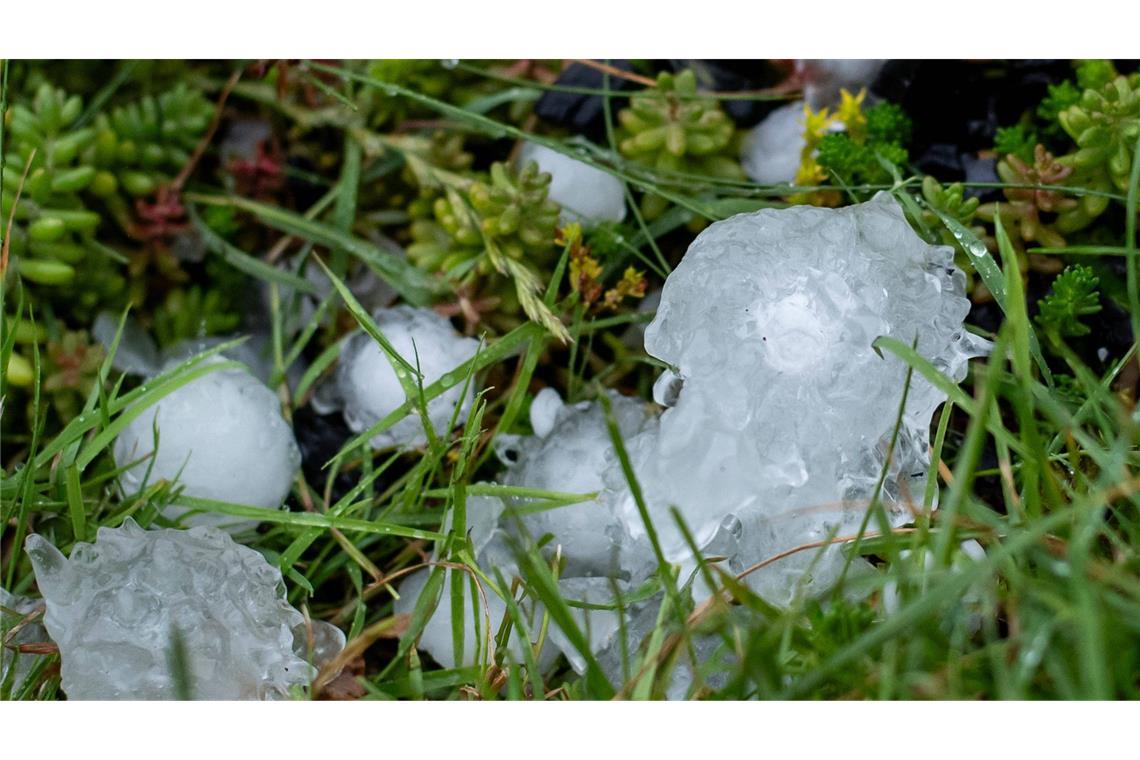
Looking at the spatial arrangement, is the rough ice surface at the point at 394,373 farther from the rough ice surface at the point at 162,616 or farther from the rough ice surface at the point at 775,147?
the rough ice surface at the point at 775,147

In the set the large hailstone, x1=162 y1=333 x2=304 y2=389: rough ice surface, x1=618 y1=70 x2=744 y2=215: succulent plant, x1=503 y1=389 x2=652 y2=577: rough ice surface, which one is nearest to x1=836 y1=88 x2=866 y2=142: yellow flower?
x1=618 y1=70 x2=744 y2=215: succulent plant

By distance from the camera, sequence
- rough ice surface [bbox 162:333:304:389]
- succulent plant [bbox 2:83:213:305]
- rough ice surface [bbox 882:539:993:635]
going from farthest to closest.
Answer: rough ice surface [bbox 162:333:304:389] → succulent plant [bbox 2:83:213:305] → rough ice surface [bbox 882:539:993:635]

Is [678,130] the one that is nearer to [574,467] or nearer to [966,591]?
[574,467]

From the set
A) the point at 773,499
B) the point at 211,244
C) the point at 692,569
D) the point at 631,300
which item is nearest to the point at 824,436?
the point at 773,499

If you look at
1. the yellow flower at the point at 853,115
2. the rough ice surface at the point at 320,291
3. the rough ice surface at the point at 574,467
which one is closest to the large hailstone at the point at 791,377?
the rough ice surface at the point at 574,467

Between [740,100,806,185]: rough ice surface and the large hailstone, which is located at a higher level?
[740,100,806,185]: rough ice surface

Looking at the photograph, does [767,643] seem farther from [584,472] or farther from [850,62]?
[850,62]

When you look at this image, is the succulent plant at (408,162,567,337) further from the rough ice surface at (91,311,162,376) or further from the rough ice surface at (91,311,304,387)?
the rough ice surface at (91,311,162,376)

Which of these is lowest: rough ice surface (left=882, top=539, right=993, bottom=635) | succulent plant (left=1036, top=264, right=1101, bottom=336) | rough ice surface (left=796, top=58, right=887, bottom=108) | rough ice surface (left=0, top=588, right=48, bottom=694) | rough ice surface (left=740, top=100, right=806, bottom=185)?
rough ice surface (left=0, top=588, right=48, bottom=694)
